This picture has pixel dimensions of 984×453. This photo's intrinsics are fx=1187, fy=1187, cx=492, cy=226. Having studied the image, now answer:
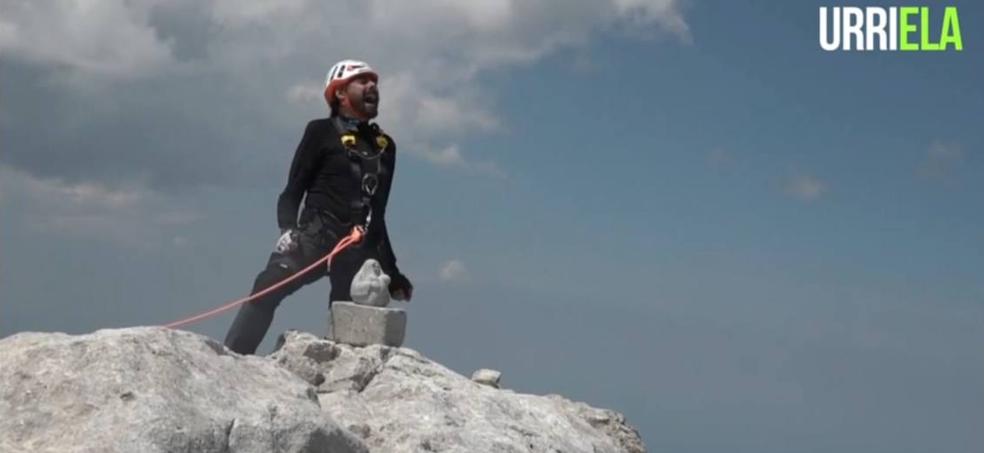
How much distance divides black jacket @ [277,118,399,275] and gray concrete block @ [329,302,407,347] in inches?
36.4

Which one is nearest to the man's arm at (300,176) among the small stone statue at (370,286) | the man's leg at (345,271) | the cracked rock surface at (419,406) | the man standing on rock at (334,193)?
the man standing on rock at (334,193)

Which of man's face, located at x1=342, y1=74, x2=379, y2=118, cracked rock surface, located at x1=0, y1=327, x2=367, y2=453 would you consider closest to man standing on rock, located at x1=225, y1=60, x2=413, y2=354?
man's face, located at x1=342, y1=74, x2=379, y2=118

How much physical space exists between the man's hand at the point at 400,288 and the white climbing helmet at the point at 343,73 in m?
1.99

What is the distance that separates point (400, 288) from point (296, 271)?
4.42 feet

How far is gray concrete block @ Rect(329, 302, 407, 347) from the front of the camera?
11219 mm

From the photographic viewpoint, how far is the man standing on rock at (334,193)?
38.3 ft

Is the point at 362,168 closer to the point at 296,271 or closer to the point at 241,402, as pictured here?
the point at 296,271

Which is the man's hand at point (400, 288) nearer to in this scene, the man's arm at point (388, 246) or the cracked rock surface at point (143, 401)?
the man's arm at point (388, 246)

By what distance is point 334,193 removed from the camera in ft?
39.0

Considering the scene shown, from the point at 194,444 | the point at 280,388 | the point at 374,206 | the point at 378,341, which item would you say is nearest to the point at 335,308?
the point at 378,341

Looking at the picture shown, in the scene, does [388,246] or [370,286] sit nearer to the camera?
[370,286]

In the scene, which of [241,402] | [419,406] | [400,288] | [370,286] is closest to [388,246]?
[400,288]

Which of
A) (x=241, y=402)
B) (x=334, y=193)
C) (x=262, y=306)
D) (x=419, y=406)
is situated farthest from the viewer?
(x=334, y=193)

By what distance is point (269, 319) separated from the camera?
38.2ft
